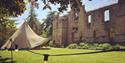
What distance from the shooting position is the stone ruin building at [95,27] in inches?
1507

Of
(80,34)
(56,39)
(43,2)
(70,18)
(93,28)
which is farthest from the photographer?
(56,39)

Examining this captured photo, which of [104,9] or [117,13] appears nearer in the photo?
[117,13]

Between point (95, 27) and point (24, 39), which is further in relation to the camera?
point (95, 27)

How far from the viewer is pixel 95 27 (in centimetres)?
4319

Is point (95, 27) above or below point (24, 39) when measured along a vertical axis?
above

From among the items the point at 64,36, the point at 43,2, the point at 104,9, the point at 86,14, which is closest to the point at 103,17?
the point at 104,9

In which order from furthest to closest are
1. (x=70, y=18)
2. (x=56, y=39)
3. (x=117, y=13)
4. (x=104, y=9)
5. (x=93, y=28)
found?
1. (x=56, y=39)
2. (x=70, y=18)
3. (x=93, y=28)
4. (x=104, y=9)
5. (x=117, y=13)

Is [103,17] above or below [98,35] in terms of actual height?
above

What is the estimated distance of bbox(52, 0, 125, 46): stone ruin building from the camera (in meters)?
38.3

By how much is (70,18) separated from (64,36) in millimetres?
4011

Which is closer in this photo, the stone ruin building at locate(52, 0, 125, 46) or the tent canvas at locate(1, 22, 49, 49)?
the tent canvas at locate(1, 22, 49, 49)

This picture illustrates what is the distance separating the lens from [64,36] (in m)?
54.8

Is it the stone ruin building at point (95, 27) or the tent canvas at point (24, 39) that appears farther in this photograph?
the stone ruin building at point (95, 27)

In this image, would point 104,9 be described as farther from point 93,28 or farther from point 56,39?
point 56,39
